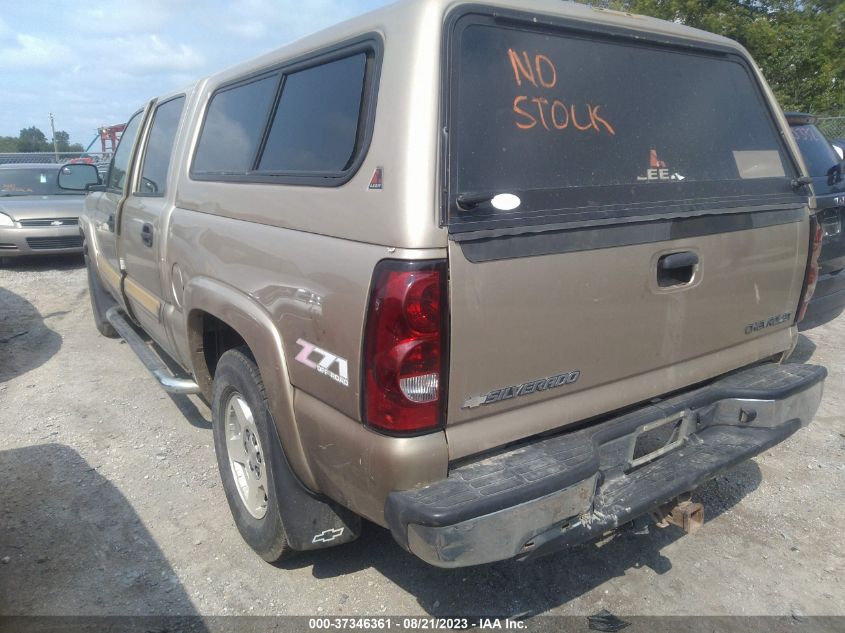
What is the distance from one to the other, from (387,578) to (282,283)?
140 cm

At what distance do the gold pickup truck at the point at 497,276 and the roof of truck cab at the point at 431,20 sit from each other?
0.01 metres

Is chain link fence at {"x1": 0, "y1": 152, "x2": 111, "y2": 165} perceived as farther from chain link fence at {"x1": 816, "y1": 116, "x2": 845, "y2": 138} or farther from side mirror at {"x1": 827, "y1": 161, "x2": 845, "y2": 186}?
chain link fence at {"x1": 816, "y1": 116, "x2": 845, "y2": 138}

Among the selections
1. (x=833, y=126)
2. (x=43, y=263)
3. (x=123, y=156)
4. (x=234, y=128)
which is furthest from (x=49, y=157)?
(x=833, y=126)

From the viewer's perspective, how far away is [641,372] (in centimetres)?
246

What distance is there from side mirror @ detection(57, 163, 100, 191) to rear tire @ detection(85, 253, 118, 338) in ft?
2.14

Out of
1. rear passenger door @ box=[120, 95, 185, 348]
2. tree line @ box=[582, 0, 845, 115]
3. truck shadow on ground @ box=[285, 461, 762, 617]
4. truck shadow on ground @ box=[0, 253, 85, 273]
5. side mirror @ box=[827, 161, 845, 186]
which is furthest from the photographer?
tree line @ box=[582, 0, 845, 115]

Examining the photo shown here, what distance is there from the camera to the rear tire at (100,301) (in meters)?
6.05

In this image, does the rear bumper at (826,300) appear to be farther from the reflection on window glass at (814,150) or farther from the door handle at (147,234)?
the door handle at (147,234)

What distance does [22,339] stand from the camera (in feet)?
20.5

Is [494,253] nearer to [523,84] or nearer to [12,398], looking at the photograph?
[523,84]

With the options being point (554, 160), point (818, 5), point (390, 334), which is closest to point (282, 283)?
point (390, 334)

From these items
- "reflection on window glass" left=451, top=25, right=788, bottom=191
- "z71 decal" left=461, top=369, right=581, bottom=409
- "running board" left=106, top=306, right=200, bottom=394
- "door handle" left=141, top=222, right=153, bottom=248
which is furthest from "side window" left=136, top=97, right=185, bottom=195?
"z71 decal" left=461, top=369, right=581, bottom=409

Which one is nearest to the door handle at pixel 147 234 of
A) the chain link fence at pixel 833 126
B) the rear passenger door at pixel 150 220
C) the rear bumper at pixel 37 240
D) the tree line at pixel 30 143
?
the rear passenger door at pixel 150 220

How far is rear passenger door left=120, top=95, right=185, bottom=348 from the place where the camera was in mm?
3766
